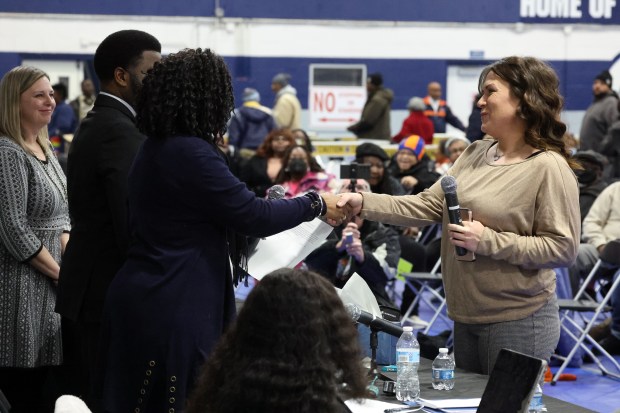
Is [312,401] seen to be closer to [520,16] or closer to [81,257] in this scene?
[81,257]

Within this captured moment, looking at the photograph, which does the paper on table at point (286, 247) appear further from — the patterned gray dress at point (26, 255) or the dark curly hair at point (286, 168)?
the dark curly hair at point (286, 168)

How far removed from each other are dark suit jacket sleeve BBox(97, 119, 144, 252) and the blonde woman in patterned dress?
0.87 meters

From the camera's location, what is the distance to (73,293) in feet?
11.6

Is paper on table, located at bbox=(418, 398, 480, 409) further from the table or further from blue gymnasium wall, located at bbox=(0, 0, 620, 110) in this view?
blue gymnasium wall, located at bbox=(0, 0, 620, 110)

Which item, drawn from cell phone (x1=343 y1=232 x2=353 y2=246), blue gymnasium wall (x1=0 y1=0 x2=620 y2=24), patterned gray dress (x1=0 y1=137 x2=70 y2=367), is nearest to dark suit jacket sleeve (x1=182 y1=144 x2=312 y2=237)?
patterned gray dress (x1=0 y1=137 x2=70 y2=367)

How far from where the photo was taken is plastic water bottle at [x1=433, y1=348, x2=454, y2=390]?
3385 mm

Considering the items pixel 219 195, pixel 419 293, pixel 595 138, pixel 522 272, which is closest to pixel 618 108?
pixel 595 138

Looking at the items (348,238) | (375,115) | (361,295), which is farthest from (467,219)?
(375,115)

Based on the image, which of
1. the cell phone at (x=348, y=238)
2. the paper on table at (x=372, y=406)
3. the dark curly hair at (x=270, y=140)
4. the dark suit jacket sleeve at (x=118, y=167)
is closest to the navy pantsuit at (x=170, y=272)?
the dark suit jacket sleeve at (x=118, y=167)

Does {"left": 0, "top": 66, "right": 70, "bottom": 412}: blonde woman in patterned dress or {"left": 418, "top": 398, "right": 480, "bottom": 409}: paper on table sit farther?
{"left": 0, "top": 66, "right": 70, "bottom": 412}: blonde woman in patterned dress

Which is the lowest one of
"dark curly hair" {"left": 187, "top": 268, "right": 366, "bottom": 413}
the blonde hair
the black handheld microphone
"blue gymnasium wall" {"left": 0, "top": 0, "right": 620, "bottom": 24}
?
"dark curly hair" {"left": 187, "top": 268, "right": 366, "bottom": 413}

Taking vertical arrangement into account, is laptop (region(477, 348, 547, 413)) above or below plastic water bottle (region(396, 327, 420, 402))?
above

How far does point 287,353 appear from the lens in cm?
203

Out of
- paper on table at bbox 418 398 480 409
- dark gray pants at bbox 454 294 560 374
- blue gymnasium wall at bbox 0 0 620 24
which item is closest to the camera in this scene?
paper on table at bbox 418 398 480 409
